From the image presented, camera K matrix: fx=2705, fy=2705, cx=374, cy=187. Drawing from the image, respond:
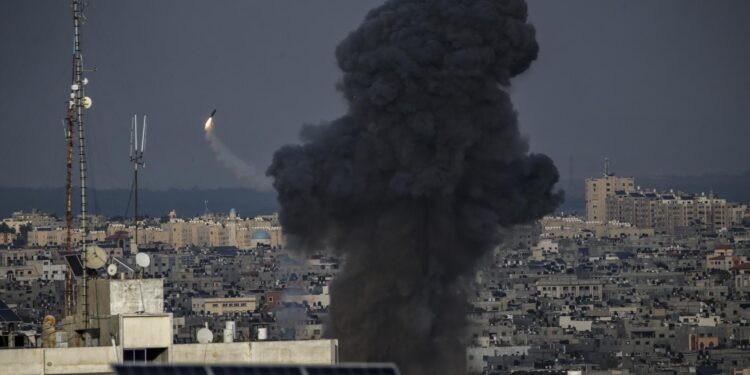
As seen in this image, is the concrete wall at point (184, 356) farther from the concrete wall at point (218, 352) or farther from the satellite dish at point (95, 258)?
the satellite dish at point (95, 258)

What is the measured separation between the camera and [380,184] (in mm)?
68188

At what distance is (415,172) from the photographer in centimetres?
6762

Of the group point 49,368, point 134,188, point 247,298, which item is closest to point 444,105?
point 134,188

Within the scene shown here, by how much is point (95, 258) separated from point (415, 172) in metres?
29.9

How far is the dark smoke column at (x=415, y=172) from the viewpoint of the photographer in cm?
→ 6588

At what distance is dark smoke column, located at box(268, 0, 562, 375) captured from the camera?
65875 mm

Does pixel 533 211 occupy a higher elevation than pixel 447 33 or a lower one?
lower

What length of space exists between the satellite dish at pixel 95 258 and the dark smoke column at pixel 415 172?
2588 cm

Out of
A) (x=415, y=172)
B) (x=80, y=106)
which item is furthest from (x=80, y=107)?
(x=415, y=172)

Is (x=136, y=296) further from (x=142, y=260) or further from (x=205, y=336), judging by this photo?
(x=142, y=260)

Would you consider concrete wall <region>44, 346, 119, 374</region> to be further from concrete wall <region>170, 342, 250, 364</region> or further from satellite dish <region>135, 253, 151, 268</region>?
satellite dish <region>135, 253, 151, 268</region>

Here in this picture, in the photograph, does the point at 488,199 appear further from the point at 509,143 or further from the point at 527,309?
the point at 527,309

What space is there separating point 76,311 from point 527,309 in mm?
125719

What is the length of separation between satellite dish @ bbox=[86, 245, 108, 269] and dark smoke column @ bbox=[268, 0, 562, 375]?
25882 millimetres
